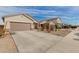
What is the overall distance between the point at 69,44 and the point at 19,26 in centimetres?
69

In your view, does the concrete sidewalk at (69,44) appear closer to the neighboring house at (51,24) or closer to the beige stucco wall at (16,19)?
the neighboring house at (51,24)

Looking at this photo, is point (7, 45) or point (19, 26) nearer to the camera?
point (7, 45)

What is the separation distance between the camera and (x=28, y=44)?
199 centimetres

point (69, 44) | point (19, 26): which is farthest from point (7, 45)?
point (69, 44)

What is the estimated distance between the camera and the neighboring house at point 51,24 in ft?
6.56

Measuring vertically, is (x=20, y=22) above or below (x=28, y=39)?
above

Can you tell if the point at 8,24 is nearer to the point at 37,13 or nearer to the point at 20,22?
the point at 20,22

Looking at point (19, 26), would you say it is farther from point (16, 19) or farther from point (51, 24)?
point (51, 24)

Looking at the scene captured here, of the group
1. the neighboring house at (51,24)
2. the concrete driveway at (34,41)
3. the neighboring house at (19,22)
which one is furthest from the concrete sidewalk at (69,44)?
the neighboring house at (19,22)

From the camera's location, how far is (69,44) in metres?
1.98

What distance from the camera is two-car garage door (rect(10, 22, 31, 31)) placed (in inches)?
80.3

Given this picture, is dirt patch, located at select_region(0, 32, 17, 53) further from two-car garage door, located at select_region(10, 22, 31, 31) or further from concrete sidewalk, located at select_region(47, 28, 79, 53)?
concrete sidewalk, located at select_region(47, 28, 79, 53)
